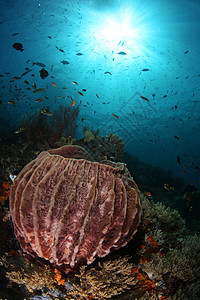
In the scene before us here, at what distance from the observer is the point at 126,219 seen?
7.57 ft

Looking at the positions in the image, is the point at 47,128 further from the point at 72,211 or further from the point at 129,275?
the point at 129,275

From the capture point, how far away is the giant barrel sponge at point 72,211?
2.04 m

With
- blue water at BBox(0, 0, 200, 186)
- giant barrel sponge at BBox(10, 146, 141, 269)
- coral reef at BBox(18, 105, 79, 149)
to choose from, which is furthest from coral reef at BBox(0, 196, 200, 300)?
blue water at BBox(0, 0, 200, 186)

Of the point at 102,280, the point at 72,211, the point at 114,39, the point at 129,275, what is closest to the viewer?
the point at 72,211

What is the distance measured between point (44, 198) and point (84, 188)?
2.06 ft

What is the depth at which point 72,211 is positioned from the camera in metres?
2.03

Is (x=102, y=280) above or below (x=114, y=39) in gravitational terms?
below

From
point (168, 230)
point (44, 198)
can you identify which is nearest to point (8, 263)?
point (44, 198)

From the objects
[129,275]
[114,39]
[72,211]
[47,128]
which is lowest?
[129,275]

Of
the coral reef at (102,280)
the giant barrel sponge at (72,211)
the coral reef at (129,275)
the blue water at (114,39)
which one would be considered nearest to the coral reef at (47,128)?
the blue water at (114,39)

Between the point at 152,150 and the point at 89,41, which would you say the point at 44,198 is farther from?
the point at 152,150

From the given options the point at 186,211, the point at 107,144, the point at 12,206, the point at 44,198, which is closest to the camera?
the point at 44,198

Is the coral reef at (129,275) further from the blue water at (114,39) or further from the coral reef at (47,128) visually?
the blue water at (114,39)

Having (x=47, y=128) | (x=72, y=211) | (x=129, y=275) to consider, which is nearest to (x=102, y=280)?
(x=129, y=275)
